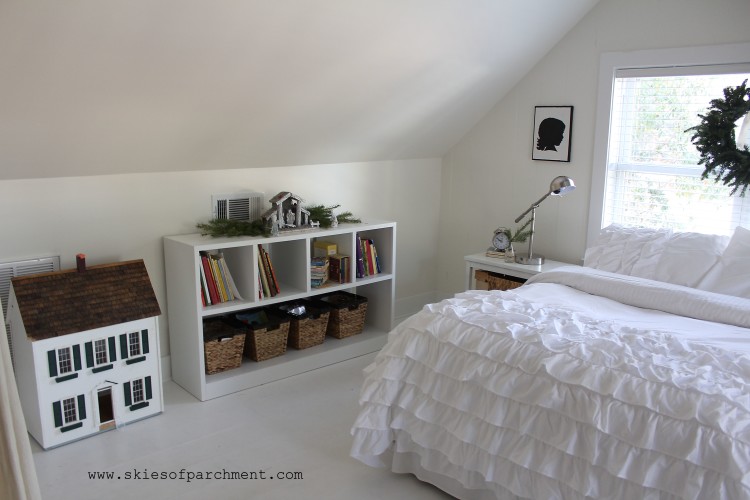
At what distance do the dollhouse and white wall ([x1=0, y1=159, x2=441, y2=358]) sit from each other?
19cm

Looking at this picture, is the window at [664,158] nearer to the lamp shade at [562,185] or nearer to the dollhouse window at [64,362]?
the lamp shade at [562,185]

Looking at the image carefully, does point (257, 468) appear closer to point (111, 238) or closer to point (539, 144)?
point (111, 238)

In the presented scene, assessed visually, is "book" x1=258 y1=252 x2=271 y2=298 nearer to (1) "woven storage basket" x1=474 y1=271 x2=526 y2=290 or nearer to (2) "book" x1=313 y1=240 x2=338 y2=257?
(2) "book" x1=313 y1=240 x2=338 y2=257

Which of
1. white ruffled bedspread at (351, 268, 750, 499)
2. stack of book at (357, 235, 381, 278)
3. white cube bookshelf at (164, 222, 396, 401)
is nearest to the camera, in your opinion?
white ruffled bedspread at (351, 268, 750, 499)

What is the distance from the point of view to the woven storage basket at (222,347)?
3273 millimetres

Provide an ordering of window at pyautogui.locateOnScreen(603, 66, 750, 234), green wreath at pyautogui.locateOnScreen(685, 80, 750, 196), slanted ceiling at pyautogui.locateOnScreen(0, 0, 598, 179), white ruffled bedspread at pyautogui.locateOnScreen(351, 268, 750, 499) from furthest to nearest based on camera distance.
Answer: window at pyautogui.locateOnScreen(603, 66, 750, 234), green wreath at pyautogui.locateOnScreen(685, 80, 750, 196), slanted ceiling at pyautogui.locateOnScreen(0, 0, 598, 179), white ruffled bedspread at pyautogui.locateOnScreen(351, 268, 750, 499)

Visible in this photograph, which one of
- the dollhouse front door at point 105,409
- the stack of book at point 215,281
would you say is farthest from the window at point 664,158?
the dollhouse front door at point 105,409

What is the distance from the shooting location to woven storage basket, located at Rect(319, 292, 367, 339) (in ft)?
12.7

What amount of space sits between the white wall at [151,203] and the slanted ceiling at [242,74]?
3.1 inches

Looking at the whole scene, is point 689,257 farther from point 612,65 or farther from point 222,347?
point 222,347

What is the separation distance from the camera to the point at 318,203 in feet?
13.1

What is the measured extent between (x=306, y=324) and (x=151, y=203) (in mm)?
1100

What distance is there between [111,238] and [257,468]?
1.38 m

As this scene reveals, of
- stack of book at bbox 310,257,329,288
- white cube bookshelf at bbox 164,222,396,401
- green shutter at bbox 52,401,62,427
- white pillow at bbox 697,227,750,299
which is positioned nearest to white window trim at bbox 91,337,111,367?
green shutter at bbox 52,401,62,427
